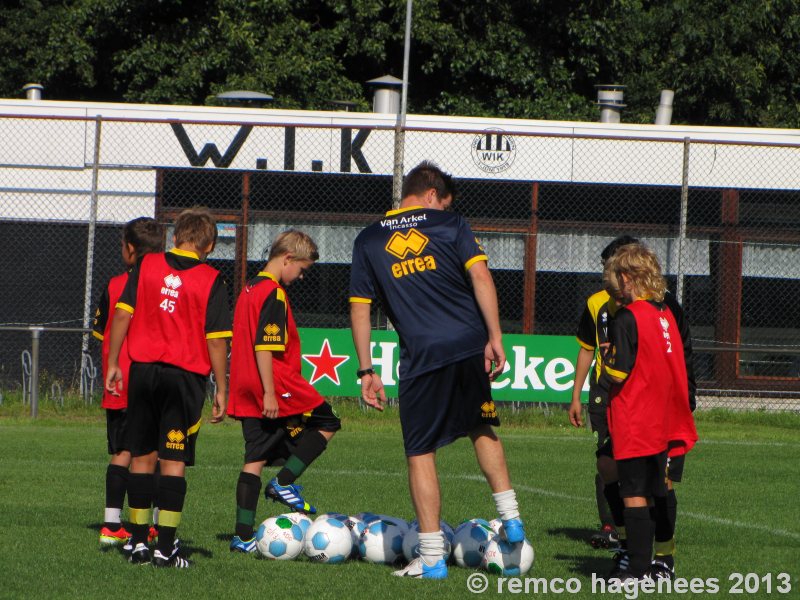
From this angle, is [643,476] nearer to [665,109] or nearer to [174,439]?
[174,439]

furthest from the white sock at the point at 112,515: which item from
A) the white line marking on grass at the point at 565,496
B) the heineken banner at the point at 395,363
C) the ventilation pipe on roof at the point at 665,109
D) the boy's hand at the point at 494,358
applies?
the ventilation pipe on roof at the point at 665,109

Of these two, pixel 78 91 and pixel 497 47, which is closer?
pixel 497 47

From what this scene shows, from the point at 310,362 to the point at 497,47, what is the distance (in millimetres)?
10746

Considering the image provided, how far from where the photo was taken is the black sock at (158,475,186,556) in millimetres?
6035

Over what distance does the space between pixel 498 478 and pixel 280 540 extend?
1.29 metres

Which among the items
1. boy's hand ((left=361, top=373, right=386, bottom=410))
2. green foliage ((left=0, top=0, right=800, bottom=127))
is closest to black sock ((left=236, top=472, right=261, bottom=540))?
boy's hand ((left=361, top=373, right=386, bottom=410))

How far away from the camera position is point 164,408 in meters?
6.11

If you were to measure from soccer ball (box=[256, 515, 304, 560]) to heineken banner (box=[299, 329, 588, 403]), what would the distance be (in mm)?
7283

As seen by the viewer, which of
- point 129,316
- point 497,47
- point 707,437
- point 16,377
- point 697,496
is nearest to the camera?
point 129,316

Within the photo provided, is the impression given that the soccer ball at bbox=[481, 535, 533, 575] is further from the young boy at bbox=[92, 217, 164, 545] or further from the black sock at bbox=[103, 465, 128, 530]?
the black sock at bbox=[103, 465, 128, 530]

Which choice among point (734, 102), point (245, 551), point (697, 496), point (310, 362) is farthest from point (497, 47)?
point (245, 551)

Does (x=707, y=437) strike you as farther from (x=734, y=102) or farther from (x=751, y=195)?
(x=734, y=102)

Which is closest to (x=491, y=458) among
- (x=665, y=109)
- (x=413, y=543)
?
(x=413, y=543)

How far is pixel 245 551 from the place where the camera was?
6559 millimetres
